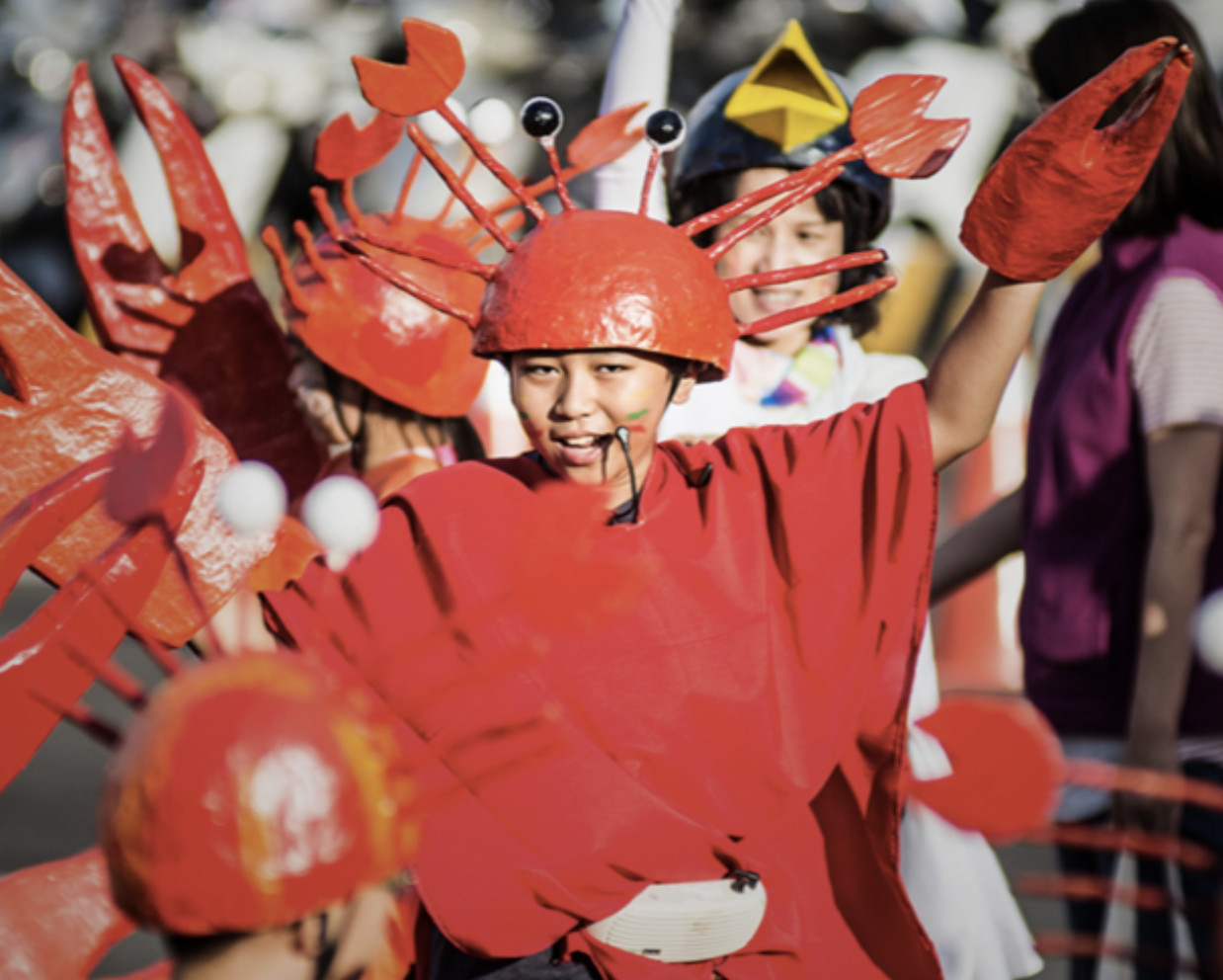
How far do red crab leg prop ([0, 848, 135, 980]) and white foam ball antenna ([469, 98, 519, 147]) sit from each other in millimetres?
1146

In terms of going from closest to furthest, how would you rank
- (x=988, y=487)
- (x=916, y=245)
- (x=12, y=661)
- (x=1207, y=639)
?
(x=1207, y=639), (x=12, y=661), (x=988, y=487), (x=916, y=245)

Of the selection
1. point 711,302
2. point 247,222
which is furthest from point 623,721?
point 247,222

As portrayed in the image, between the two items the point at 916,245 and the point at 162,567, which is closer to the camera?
the point at 162,567

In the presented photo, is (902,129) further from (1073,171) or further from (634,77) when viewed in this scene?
(634,77)

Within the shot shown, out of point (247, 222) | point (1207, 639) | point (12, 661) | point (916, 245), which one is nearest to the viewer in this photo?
point (1207, 639)

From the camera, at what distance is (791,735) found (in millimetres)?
1652

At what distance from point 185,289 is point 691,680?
1.29 metres

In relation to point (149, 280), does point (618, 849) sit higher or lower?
lower

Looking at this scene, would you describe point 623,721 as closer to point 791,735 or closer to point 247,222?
point 791,735

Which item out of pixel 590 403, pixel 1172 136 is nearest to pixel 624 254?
pixel 590 403

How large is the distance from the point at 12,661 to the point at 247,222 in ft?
28.0

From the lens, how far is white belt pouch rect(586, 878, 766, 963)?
1.60 metres

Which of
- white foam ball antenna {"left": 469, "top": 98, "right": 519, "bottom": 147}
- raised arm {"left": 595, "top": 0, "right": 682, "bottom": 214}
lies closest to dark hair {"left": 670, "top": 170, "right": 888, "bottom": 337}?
raised arm {"left": 595, "top": 0, "right": 682, "bottom": 214}

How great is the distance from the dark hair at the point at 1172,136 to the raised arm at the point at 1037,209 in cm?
58
